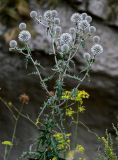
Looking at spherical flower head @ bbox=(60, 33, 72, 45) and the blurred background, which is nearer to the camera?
spherical flower head @ bbox=(60, 33, 72, 45)

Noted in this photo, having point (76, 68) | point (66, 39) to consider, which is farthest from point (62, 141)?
point (76, 68)

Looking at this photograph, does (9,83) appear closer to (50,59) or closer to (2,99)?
(2,99)

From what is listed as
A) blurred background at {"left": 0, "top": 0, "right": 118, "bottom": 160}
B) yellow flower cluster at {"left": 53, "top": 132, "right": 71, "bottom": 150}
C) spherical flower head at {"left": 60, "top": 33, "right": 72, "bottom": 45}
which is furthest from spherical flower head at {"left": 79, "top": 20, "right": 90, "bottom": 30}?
blurred background at {"left": 0, "top": 0, "right": 118, "bottom": 160}

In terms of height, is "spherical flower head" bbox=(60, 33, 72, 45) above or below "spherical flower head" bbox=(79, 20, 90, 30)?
below

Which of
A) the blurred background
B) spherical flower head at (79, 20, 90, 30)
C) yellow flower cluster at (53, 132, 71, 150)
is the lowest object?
yellow flower cluster at (53, 132, 71, 150)

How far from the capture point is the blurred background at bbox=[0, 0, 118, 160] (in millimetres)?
3857

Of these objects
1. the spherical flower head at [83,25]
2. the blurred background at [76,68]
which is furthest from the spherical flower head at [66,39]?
the blurred background at [76,68]

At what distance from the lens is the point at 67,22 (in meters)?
3.99

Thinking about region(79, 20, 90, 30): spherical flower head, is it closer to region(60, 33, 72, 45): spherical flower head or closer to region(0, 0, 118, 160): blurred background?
region(60, 33, 72, 45): spherical flower head

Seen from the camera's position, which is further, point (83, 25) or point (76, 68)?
point (76, 68)

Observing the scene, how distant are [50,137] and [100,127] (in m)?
1.68

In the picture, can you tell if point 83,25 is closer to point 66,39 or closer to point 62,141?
point 66,39

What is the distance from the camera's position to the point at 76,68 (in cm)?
384

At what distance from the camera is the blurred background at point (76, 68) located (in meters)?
3.86
